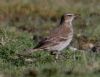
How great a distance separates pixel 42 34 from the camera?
14.0 m

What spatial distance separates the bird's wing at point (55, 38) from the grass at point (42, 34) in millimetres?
191

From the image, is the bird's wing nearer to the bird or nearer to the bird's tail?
the bird

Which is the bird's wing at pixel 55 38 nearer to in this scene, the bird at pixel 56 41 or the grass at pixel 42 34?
the bird at pixel 56 41

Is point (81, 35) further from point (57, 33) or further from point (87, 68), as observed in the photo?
point (87, 68)

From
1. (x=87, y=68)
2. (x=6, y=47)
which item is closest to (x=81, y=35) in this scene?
(x=6, y=47)

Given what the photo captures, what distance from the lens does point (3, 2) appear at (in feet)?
55.4

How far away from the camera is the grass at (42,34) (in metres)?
8.14

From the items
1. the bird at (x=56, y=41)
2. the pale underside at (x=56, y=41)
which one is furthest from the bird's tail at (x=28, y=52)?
the pale underside at (x=56, y=41)

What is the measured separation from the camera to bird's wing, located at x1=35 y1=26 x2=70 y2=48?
1093 cm

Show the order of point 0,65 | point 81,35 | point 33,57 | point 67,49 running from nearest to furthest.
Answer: point 0,65
point 33,57
point 67,49
point 81,35

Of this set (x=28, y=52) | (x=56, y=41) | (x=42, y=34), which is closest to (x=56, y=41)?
(x=56, y=41)

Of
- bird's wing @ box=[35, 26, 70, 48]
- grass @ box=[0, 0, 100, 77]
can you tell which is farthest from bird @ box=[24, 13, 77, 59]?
grass @ box=[0, 0, 100, 77]

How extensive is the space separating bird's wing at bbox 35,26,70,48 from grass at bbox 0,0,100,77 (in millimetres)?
191

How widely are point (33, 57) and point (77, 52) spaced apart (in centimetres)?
102
